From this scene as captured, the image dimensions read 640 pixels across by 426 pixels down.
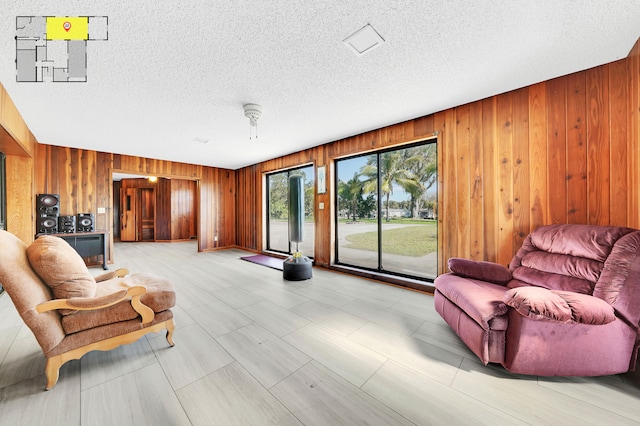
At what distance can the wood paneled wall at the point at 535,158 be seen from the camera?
76.0 inches

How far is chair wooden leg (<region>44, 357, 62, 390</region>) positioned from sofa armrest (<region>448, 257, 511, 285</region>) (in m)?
3.10

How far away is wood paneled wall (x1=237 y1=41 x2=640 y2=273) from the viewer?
6.33 feet

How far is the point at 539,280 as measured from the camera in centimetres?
185

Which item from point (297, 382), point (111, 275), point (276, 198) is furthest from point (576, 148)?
point (276, 198)

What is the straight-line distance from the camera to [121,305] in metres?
1.64

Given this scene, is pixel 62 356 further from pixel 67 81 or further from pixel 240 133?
pixel 240 133

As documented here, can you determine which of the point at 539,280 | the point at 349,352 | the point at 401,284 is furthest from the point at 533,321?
the point at 401,284

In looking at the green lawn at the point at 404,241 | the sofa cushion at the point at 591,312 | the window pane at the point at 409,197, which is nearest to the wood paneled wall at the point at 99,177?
the window pane at the point at 409,197

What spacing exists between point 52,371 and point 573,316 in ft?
10.4

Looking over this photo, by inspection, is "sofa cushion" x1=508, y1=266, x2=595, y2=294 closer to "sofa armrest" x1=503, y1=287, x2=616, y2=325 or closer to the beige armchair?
"sofa armrest" x1=503, y1=287, x2=616, y2=325

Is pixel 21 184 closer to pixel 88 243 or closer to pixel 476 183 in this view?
pixel 88 243

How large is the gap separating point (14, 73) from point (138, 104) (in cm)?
88

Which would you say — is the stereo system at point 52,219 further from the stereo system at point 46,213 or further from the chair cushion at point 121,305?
the chair cushion at point 121,305

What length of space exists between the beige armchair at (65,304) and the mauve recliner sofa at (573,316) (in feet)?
7.94
